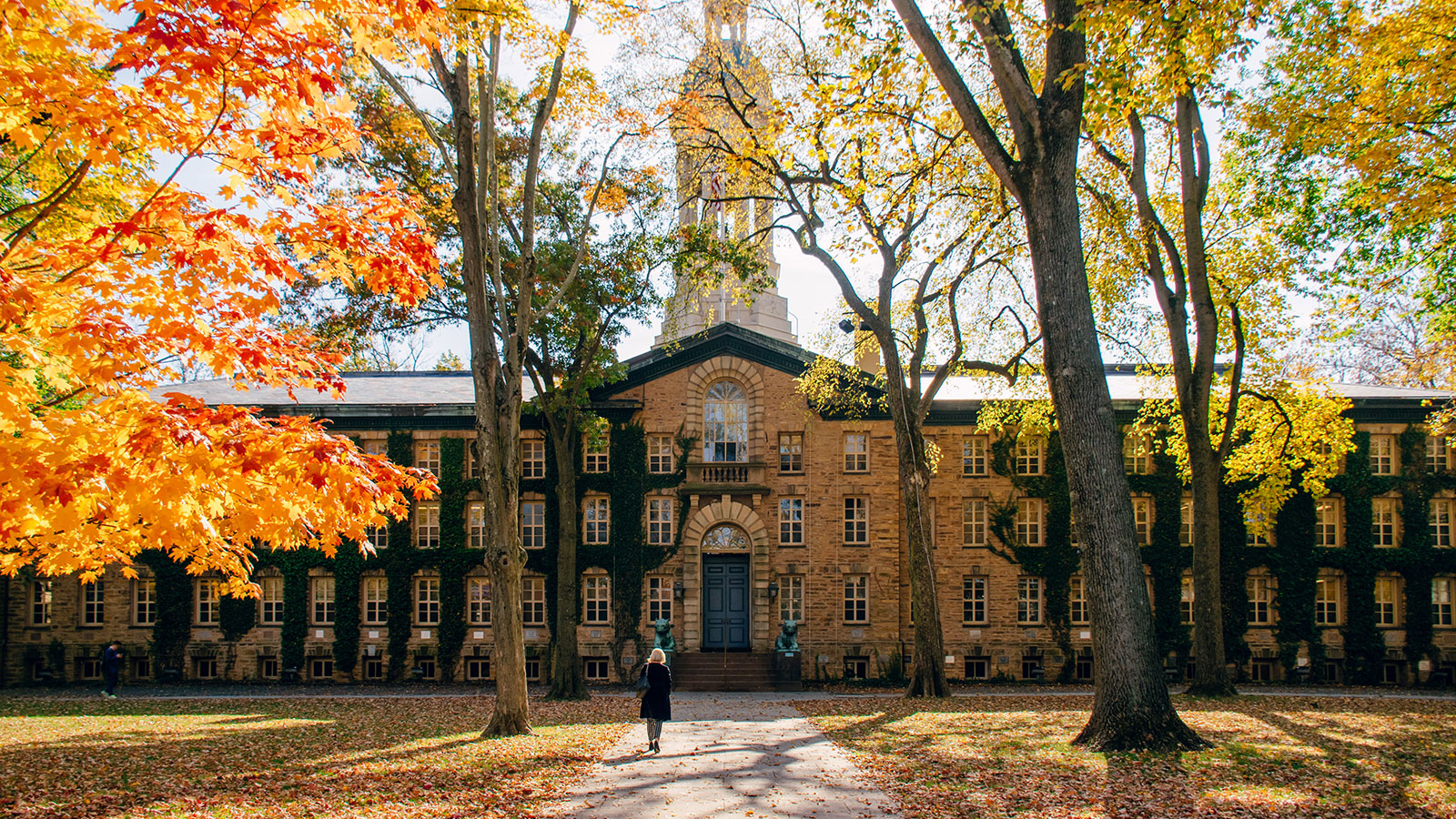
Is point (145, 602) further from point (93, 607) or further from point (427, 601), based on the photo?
point (427, 601)

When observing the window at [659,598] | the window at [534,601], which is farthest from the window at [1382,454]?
the window at [534,601]

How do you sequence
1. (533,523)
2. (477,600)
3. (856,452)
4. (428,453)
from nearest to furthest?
(856,452) → (477,600) → (533,523) → (428,453)

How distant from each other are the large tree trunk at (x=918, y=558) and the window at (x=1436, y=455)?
716 inches

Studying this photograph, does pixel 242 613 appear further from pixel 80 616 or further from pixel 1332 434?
pixel 1332 434

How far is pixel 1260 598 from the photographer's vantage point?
95.8 ft

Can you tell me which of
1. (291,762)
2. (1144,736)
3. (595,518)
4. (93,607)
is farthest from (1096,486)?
(93,607)

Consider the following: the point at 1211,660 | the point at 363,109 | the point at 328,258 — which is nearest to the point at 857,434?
the point at 1211,660

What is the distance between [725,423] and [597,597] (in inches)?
274

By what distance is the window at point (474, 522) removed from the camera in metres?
30.3

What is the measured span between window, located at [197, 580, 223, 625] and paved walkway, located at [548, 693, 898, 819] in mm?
19897

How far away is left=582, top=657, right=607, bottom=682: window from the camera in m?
29.2

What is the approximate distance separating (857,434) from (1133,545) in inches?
685

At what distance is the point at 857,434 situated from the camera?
97.6ft

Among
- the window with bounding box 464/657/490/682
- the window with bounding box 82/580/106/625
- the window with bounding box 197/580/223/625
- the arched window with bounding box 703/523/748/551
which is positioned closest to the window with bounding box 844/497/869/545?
the arched window with bounding box 703/523/748/551
